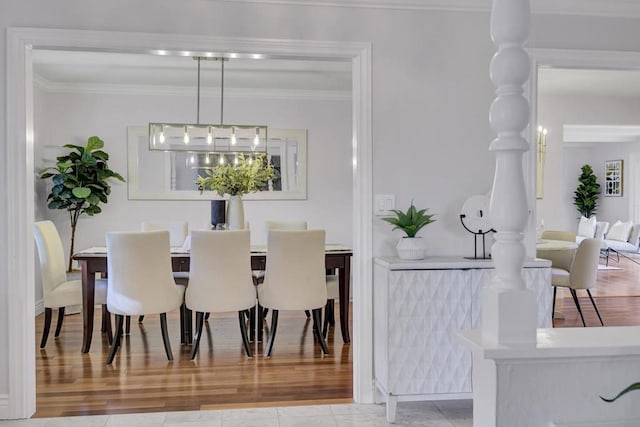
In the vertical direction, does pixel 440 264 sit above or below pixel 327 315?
above

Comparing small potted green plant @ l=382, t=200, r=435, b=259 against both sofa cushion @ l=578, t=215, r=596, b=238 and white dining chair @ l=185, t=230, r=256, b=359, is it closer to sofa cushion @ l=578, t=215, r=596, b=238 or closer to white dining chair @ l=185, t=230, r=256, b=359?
white dining chair @ l=185, t=230, r=256, b=359

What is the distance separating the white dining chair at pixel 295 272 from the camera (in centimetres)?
421

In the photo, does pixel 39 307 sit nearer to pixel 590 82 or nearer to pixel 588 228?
pixel 590 82

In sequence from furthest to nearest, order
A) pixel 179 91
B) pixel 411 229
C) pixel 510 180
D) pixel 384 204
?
1. pixel 179 91
2. pixel 384 204
3. pixel 411 229
4. pixel 510 180

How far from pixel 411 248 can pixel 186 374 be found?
1.89 m

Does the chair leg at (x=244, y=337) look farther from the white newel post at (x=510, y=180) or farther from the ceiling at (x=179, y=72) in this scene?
the white newel post at (x=510, y=180)

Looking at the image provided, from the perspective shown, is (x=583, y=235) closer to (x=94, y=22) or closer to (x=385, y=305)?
(x=385, y=305)

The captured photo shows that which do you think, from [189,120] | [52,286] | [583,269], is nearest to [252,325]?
[52,286]

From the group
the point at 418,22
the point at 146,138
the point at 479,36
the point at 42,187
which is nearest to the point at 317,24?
the point at 418,22

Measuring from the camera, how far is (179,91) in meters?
6.38

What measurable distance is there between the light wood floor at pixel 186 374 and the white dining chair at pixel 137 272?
0.36m

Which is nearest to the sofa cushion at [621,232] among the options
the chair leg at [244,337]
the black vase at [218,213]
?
the black vase at [218,213]

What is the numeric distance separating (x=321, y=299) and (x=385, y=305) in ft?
4.54

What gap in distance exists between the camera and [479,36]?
335 cm
